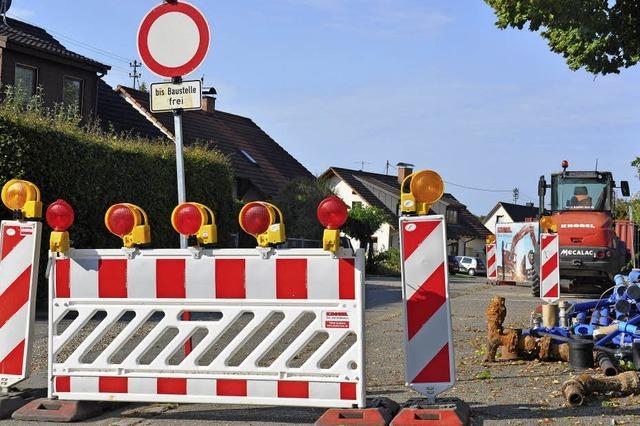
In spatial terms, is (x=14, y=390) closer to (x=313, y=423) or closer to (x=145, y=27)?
(x=313, y=423)

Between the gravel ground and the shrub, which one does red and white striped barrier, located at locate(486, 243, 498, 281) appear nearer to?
the shrub

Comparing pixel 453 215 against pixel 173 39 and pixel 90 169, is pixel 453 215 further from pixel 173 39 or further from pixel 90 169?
pixel 173 39

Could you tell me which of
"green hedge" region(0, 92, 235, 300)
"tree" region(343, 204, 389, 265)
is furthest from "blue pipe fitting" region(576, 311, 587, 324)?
"tree" region(343, 204, 389, 265)

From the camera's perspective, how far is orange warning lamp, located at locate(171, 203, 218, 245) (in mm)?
5484

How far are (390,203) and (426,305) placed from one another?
64.4m

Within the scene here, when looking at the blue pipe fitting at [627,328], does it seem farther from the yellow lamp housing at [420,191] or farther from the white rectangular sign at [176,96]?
the white rectangular sign at [176,96]

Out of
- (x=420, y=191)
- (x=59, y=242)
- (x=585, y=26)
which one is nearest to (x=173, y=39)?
(x=59, y=242)

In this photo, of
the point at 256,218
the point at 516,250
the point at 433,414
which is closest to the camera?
the point at 433,414

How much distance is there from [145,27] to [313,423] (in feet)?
11.2

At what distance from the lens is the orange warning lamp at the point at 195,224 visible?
216 inches

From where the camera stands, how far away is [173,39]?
6.48 m

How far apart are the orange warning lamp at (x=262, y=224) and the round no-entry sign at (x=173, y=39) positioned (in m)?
1.65

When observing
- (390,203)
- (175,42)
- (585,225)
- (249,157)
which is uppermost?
(249,157)

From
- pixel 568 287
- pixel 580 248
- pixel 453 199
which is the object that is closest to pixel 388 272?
pixel 568 287
